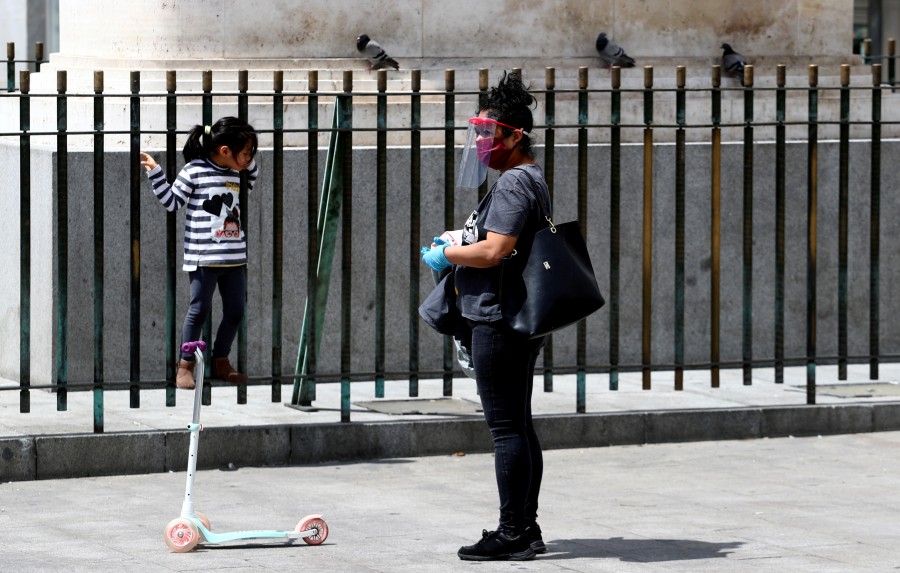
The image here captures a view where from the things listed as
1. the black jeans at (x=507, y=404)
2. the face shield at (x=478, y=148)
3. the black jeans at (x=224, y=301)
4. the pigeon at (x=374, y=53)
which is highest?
the pigeon at (x=374, y=53)

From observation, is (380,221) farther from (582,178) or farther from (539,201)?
(539,201)

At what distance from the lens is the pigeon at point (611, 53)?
38.9ft

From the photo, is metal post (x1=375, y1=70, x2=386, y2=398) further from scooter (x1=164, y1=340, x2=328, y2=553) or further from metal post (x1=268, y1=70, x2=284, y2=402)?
scooter (x1=164, y1=340, x2=328, y2=553)

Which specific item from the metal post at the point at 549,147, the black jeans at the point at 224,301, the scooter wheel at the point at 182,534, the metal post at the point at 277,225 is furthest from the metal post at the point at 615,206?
the scooter wheel at the point at 182,534

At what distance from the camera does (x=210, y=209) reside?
901 cm

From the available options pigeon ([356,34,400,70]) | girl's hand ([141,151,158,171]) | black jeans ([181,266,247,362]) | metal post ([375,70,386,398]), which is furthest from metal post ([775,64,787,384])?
girl's hand ([141,151,158,171])

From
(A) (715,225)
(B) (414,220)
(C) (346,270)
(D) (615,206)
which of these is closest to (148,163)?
(C) (346,270)

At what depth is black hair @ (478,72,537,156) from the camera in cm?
729

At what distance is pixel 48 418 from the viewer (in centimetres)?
956

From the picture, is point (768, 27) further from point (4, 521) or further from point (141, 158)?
point (4, 521)

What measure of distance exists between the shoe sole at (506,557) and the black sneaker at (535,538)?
3cm

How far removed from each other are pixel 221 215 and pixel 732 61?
4.32m

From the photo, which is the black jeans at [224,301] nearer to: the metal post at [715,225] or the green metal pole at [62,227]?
the green metal pole at [62,227]

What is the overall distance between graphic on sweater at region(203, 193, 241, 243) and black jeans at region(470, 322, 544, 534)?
6.99ft
